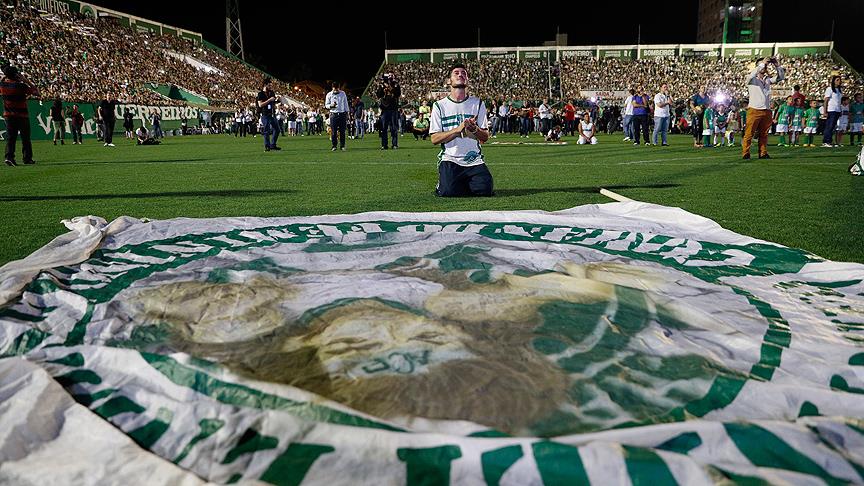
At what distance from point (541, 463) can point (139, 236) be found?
126 inches

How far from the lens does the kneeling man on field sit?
578 cm

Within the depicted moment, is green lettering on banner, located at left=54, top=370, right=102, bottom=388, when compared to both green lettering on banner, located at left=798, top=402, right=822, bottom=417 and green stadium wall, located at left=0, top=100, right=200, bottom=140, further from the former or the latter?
green stadium wall, located at left=0, top=100, right=200, bottom=140

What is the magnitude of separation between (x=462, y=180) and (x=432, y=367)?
4.32 meters

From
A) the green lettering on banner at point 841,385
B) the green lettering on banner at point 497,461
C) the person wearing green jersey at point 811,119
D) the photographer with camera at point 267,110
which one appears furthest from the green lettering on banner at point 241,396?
the person wearing green jersey at point 811,119

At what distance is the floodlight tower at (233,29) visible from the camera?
47.1m

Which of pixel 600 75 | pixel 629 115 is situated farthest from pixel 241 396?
pixel 600 75

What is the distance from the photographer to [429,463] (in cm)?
121

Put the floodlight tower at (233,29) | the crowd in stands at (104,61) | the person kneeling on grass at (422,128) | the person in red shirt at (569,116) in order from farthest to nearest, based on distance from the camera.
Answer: the floodlight tower at (233,29) < the crowd in stands at (104,61) < the person in red shirt at (569,116) < the person kneeling on grass at (422,128)

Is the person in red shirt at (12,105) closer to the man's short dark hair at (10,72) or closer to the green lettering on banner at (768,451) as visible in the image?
the man's short dark hair at (10,72)

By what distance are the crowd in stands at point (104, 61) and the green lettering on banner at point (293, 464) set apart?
94.6 ft

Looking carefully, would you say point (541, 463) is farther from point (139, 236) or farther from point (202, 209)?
point (202, 209)

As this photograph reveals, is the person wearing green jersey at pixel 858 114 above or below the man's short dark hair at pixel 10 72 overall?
below

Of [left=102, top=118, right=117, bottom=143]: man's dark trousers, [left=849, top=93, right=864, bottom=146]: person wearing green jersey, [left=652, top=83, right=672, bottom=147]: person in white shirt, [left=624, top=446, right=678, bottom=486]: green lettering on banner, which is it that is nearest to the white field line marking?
[left=624, top=446, right=678, bottom=486]: green lettering on banner

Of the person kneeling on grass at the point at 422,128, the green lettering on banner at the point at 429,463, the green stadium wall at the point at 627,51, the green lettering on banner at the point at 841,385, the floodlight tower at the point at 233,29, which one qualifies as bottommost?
the green lettering on banner at the point at 841,385
